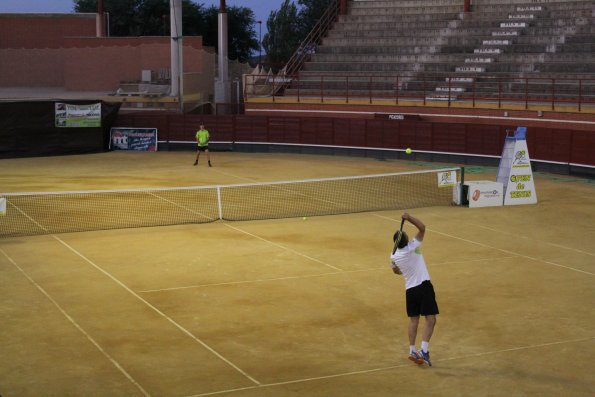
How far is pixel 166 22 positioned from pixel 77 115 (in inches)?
1910

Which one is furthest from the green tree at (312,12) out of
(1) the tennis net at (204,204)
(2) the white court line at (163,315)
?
(2) the white court line at (163,315)

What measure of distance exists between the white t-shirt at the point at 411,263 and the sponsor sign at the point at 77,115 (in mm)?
35350

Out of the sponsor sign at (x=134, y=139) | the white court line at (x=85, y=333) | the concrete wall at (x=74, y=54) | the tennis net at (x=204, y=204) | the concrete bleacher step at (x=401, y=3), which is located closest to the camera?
the white court line at (x=85, y=333)

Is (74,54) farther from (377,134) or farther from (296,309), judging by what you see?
(296,309)

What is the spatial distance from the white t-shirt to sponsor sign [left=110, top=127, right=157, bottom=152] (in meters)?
35.9

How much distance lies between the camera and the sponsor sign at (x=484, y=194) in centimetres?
2855

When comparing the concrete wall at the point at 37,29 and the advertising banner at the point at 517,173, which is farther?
the concrete wall at the point at 37,29

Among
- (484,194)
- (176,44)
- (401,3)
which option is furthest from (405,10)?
(484,194)

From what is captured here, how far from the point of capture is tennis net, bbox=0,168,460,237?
83.9 ft

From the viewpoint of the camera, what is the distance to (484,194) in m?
28.7

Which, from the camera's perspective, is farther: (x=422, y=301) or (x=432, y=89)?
(x=432, y=89)

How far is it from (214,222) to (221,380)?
1313 centimetres

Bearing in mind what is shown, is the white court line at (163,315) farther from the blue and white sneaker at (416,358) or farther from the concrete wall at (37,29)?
the concrete wall at (37,29)

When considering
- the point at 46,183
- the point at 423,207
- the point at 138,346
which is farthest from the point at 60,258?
the point at 46,183
